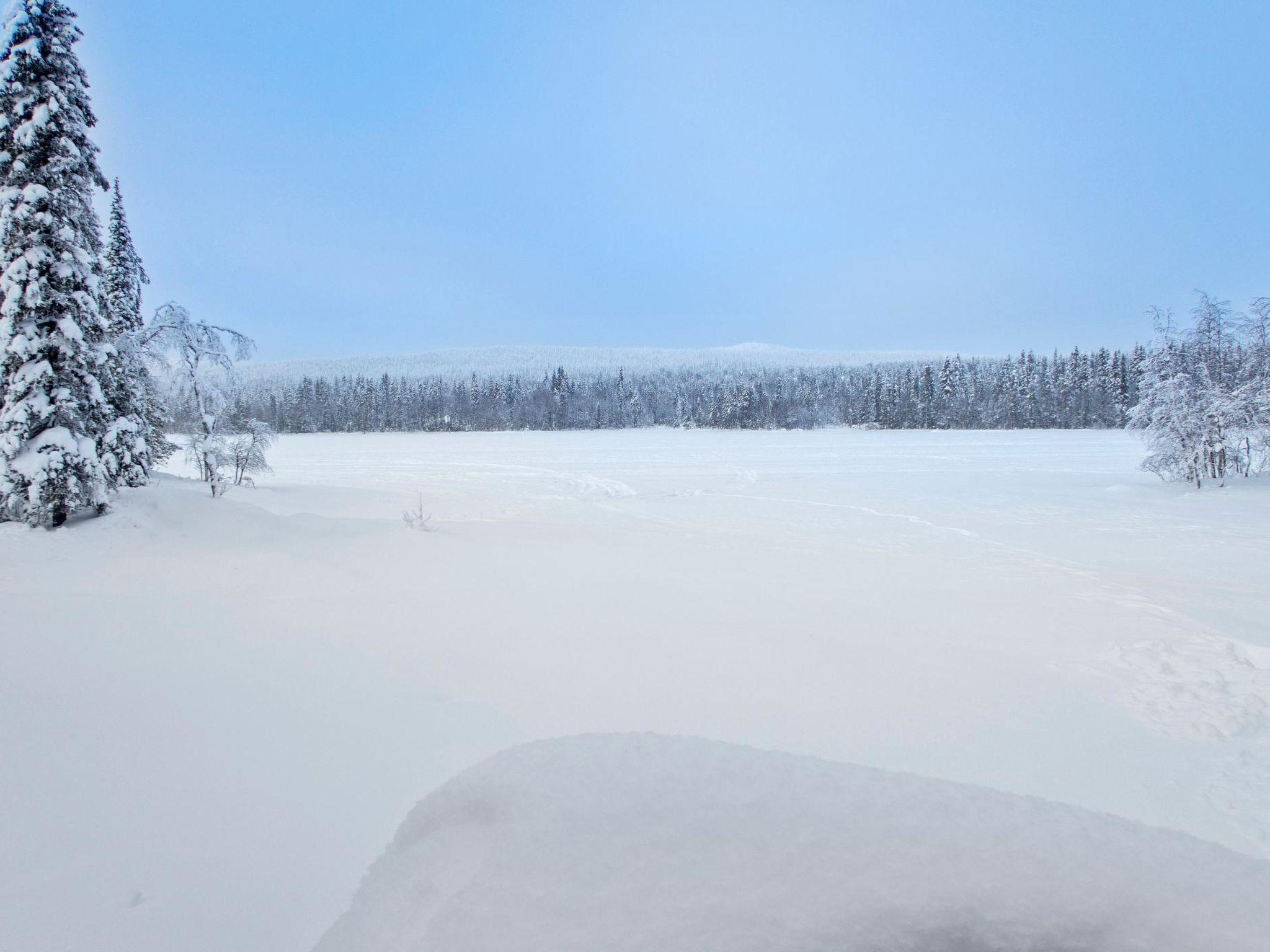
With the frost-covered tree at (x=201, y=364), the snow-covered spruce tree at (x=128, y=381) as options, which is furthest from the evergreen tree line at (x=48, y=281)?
the frost-covered tree at (x=201, y=364)

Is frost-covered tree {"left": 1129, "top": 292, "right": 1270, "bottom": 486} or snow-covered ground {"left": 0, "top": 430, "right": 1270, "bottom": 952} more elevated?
frost-covered tree {"left": 1129, "top": 292, "right": 1270, "bottom": 486}

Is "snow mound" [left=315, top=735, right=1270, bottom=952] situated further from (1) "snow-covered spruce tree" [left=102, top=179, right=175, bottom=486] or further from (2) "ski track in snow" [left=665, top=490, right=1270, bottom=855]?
(1) "snow-covered spruce tree" [left=102, top=179, right=175, bottom=486]

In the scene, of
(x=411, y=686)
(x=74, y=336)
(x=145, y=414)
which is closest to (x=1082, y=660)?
(x=411, y=686)

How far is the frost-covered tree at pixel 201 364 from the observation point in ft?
57.0

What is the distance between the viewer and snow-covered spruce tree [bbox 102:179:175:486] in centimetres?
1438

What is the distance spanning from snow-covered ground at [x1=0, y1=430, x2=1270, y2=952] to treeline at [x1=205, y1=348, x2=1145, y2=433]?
88.0 m

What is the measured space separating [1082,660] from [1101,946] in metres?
6.21

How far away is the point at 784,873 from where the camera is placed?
62.4 inches

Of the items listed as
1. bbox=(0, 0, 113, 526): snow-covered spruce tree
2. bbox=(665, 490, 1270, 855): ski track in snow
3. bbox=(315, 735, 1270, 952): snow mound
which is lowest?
bbox=(665, 490, 1270, 855): ski track in snow

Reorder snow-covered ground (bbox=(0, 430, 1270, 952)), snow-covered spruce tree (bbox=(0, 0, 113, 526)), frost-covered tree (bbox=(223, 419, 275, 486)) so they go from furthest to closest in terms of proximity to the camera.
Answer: frost-covered tree (bbox=(223, 419, 275, 486)) < snow-covered spruce tree (bbox=(0, 0, 113, 526)) < snow-covered ground (bbox=(0, 430, 1270, 952))

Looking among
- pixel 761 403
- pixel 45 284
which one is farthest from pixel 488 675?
pixel 761 403

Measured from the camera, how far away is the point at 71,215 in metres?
12.2

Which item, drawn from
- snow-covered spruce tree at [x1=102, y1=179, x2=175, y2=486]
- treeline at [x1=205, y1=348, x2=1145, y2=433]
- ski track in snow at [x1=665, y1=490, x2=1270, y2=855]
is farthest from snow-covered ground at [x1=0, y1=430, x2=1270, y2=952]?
treeline at [x1=205, y1=348, x2=1145, y2=433]

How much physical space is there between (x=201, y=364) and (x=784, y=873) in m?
21.3
